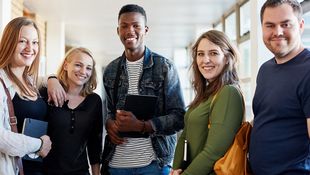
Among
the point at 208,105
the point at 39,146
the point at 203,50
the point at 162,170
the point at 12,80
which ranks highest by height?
the point at 203,50

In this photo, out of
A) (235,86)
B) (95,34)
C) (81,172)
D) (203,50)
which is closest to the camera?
(235,86)

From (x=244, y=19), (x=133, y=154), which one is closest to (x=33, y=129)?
(x=133, y=154)

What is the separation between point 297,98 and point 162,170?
3.40ft

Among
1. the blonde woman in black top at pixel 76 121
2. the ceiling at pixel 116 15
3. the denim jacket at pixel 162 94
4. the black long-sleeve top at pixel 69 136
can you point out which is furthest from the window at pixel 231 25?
the black long-sleeve top at pixel 69 136

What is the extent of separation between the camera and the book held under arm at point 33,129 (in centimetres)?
191

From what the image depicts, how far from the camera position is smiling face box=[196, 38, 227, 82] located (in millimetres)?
1830

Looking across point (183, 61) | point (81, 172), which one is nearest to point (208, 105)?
point (81, 172)

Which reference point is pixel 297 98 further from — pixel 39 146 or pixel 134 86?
pixel 39 146

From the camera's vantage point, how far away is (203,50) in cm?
187

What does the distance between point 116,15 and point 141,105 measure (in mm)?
5381

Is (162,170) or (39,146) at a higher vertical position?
(39,146)

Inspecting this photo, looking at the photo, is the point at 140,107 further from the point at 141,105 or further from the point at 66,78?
the point at 66,78

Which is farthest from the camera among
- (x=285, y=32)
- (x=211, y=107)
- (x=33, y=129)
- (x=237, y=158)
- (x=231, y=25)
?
(x=231, y=25)

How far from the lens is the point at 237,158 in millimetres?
1621
